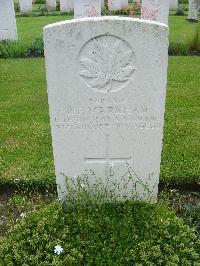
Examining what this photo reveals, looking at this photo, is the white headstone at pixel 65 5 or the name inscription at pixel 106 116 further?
the white headstone at pixel 65 5

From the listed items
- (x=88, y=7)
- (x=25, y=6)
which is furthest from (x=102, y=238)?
(x=25, y=6)

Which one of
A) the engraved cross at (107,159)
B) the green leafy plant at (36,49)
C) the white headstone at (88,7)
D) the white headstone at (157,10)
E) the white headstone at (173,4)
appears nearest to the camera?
the engraved cross at (107,159)

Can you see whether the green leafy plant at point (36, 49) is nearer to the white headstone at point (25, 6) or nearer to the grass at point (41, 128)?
the grass at point (41, 128)

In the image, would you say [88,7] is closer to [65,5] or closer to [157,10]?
[157,10]

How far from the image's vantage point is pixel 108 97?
148 inches

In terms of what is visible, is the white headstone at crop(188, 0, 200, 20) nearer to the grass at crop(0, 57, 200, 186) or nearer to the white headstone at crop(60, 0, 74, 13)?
the white headstone at crop(60, 0, 74, 13)

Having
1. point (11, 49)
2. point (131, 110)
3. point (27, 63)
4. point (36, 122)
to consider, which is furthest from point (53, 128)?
point (11, 49)

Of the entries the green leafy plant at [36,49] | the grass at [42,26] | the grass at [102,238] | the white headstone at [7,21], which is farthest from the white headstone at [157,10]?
the grass at [102,238]

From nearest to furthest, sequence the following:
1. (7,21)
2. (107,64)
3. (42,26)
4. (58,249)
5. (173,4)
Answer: (58,249), (107,64), (7,21), (42,26), (173,4)

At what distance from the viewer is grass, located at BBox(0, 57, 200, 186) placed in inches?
195

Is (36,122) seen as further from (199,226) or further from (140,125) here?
(199,226)

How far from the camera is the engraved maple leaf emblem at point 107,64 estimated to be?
3.56 meters

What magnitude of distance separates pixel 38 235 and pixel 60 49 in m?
1.56

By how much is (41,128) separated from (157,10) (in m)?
6.19
